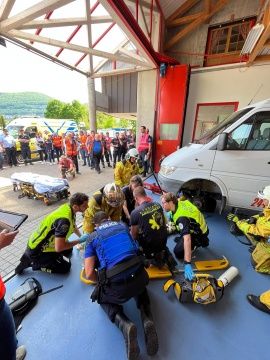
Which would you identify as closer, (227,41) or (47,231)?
(47,231)

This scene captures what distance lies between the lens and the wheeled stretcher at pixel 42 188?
450 centimetres

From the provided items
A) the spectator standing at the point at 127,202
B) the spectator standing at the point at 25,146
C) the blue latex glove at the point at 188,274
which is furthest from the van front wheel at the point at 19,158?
the blue latex glove at the point at 188,274

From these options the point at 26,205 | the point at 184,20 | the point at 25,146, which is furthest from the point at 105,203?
the point at 25,146

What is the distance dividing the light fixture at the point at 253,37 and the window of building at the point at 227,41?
0.98m

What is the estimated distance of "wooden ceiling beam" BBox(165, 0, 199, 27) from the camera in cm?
643

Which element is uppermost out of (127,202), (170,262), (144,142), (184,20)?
(184,20)

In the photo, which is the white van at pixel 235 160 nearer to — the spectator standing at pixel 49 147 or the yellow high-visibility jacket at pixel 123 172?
the yellow high-visibility jacket at pixel 123 172

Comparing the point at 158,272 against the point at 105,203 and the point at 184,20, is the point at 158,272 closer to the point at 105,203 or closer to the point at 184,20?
the point at 105,203

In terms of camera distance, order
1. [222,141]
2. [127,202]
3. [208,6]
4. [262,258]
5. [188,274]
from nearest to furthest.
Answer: [188,274] < [262,258] < [222,141] < [127,202] < [208,6]

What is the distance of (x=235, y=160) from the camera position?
327 centimetres

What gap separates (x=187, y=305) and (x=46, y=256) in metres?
Result: 1.93

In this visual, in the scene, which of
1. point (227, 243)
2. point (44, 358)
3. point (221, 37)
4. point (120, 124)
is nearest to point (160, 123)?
point (221, 37)

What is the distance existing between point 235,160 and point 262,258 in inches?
67.5

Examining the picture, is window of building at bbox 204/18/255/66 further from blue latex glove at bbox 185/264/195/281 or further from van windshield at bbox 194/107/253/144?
blue latex glove at bbox 185/264/195/281
